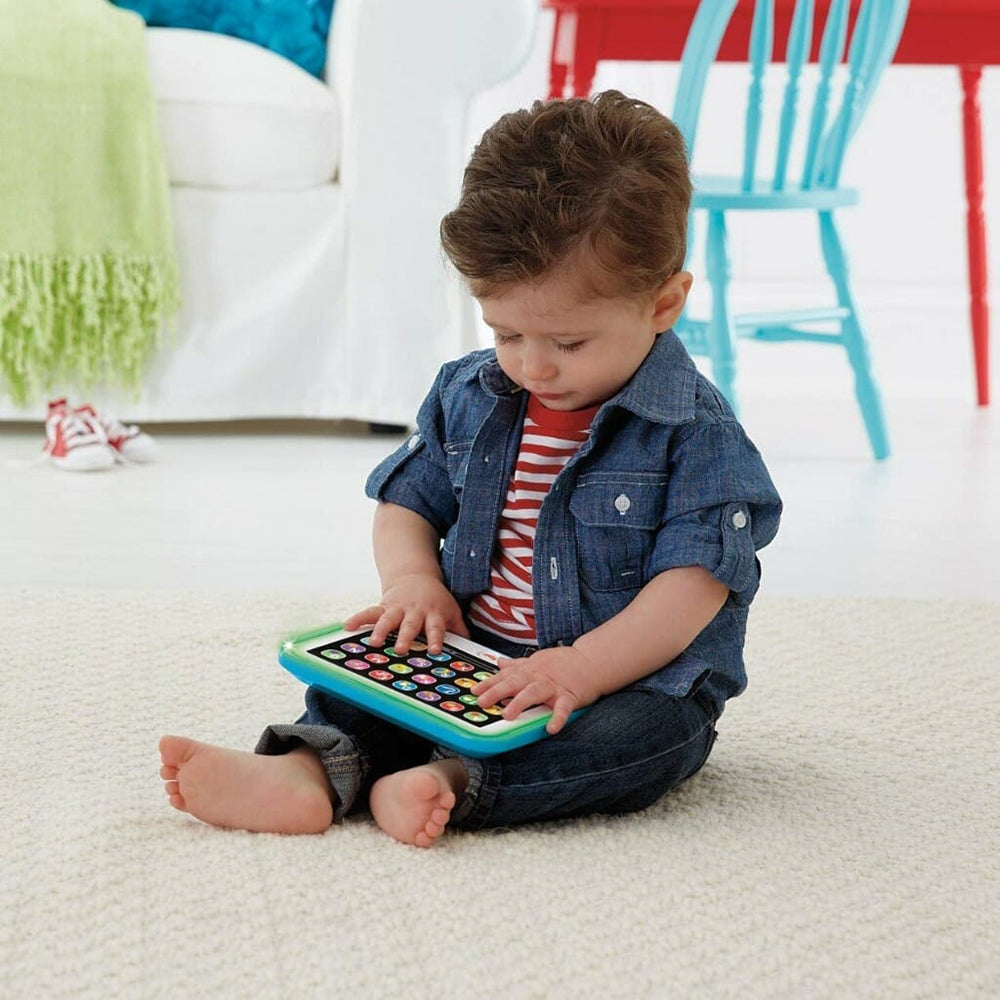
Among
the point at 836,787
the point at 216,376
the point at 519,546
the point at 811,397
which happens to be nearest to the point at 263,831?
the point at 519,546

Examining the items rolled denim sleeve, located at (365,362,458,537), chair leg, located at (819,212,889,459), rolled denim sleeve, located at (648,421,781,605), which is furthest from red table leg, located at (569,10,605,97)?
rolled denim sleeve, located at (648,421,781,605)

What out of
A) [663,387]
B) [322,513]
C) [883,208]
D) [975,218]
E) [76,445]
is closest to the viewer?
[663,387]

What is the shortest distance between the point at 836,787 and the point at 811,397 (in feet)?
5.84

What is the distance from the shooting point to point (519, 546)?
3.07 feet

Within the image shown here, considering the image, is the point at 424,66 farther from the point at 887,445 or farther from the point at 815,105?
the point at 887,445

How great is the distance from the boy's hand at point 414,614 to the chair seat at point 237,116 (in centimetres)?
116

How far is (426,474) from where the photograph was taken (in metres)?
0.99

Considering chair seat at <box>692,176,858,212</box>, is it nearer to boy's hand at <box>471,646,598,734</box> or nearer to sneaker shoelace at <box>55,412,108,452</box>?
sneaker shoelace at <box>55,412,108,452</box>

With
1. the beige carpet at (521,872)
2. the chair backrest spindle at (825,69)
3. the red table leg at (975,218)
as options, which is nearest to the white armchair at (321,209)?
the chair backrest spindle at (825,69)

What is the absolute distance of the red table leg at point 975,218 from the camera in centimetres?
241

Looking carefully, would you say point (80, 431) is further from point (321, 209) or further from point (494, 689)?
point (494, 689)

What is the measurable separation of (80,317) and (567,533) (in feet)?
3.94

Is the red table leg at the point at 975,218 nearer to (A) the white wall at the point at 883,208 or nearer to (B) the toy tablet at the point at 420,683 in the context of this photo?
(A) the white wall at the point at 883,208

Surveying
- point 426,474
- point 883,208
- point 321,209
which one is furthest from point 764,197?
point 883,208
